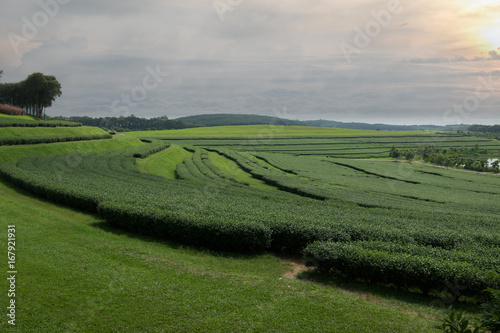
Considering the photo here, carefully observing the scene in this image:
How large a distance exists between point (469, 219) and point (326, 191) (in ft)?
47.2

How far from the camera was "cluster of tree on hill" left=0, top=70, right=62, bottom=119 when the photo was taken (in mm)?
66812

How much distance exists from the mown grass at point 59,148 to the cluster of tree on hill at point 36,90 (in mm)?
18009

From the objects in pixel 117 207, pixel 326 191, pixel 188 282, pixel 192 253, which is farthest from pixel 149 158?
pixel 188 282

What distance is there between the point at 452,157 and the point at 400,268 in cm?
11369

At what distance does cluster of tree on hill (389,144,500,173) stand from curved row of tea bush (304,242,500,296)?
10066cm

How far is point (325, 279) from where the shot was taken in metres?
12.8

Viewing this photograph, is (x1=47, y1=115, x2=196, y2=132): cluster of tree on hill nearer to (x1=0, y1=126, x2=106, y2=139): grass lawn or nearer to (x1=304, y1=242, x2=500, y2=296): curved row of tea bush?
(x1=0, y1=126, x2=106, y2=139): grass lawn

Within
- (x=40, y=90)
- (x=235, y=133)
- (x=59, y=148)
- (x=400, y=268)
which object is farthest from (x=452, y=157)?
(x=40, y=90)

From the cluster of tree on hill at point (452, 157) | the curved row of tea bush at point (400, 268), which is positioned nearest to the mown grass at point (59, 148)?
the curved row of tea bush at point (400, 268)

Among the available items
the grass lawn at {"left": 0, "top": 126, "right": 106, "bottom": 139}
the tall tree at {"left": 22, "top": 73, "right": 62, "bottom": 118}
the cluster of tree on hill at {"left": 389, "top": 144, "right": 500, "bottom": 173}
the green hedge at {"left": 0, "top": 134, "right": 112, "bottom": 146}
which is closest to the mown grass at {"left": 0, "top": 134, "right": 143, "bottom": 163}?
the green hedge at {"left": 0, "top": 134, "right": 112, "bottom": 146}

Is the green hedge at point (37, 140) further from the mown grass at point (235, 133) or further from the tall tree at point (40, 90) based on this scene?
the mown grass at point (235, 133)

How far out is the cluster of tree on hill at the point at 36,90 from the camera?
66.8 m

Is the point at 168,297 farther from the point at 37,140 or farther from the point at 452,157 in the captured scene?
the point at 452,157

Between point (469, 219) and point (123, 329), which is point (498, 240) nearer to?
point (469, 219)
